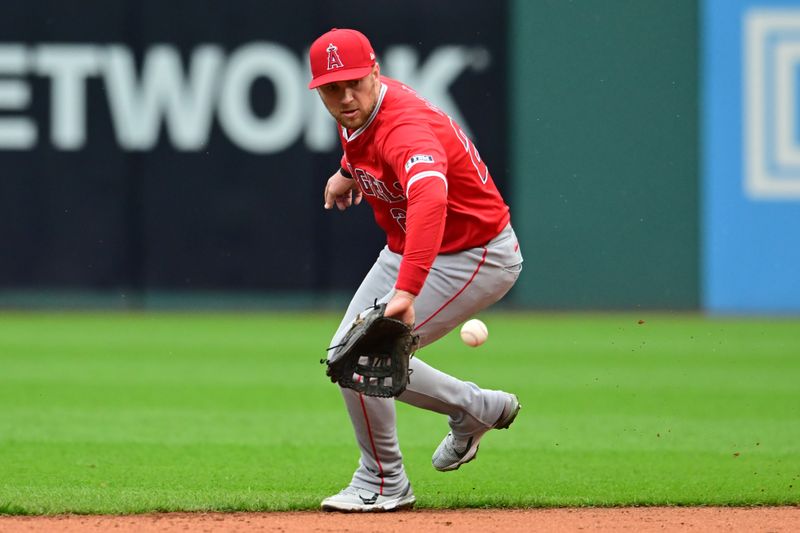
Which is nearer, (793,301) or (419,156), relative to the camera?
(419,156)

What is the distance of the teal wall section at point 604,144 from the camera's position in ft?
43.8

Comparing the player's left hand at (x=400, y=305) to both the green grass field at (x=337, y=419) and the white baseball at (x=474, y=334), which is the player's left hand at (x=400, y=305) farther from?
the green grass field at (x=337, y=419)

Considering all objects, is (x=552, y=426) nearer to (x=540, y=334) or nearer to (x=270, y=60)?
(x=540, y=334)

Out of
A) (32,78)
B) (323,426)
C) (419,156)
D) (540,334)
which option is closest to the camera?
(419,156)

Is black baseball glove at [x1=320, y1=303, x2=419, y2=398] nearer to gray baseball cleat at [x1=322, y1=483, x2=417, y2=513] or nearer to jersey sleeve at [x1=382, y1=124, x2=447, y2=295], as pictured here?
jersey sleeve at [x1=382, y1=124, x2=447, y2=295]

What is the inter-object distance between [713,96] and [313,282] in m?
4.27

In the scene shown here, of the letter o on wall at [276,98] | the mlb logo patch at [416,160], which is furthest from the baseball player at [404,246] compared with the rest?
the letter o on wall at [276,98]

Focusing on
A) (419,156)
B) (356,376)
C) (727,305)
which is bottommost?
(727,305)

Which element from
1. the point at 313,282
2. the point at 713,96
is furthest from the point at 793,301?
the point at 313,282

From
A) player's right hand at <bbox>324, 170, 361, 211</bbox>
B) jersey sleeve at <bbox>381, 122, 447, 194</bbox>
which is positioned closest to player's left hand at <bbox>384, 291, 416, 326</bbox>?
jersey sleeve at <bbox>381, 122, 447, 194</bbox>

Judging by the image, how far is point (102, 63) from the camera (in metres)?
13.0

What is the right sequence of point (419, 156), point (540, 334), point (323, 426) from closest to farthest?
point (419, 156), point (323, 426), point (540, 334)

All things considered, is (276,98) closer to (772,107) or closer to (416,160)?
(772,107)

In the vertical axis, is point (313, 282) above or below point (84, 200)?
below
